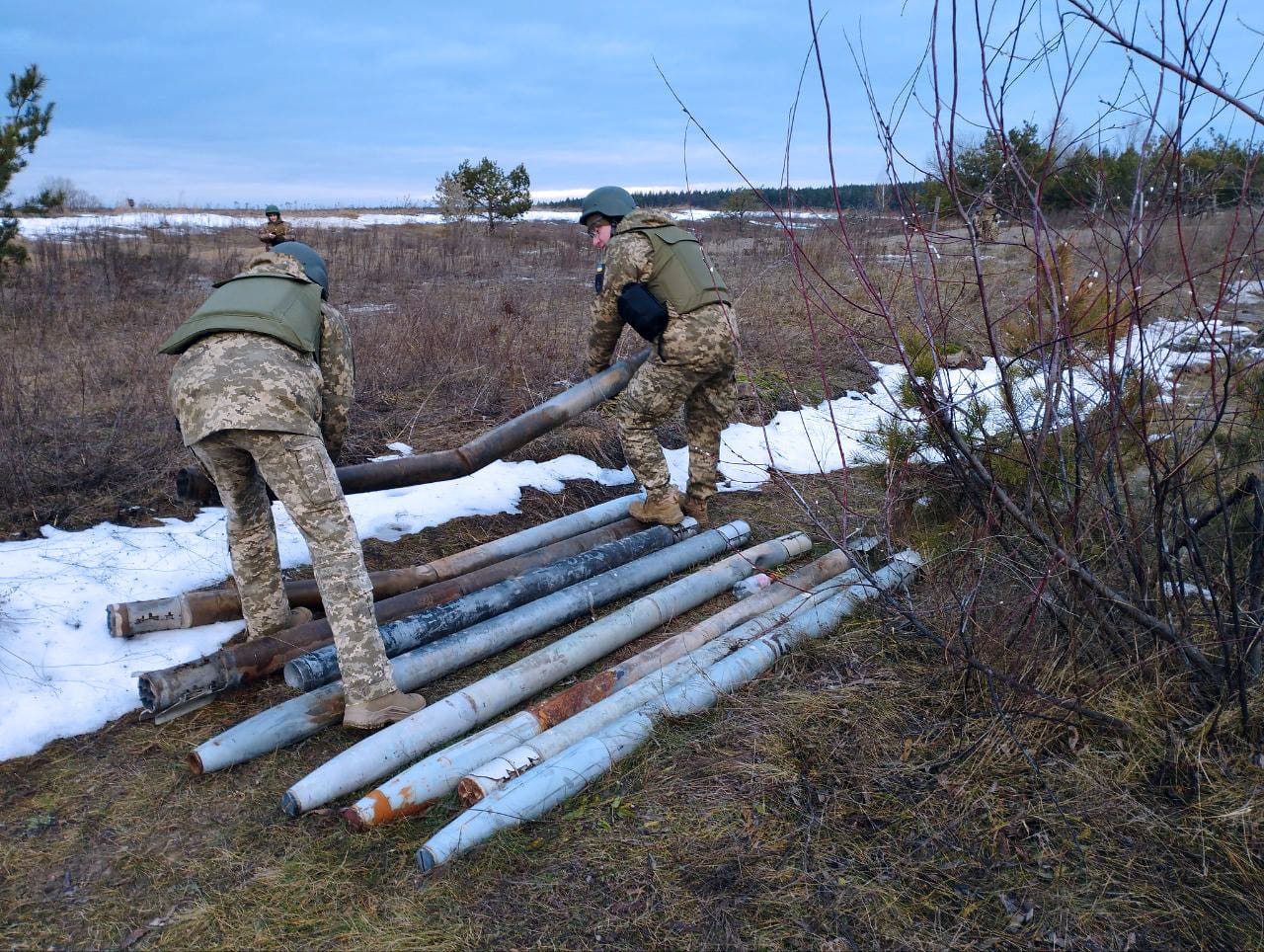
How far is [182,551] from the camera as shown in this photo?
4.59 meters

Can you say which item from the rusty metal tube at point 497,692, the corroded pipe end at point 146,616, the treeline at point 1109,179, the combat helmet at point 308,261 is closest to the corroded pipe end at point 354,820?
the rusty metal tube at point 497,692

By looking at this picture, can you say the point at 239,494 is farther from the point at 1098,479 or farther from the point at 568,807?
the point at 1098,479

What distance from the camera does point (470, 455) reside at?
4.34 metres

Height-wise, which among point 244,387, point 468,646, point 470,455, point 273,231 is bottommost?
point 468,646

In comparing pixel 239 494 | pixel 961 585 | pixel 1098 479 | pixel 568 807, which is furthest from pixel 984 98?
pixel 239 494

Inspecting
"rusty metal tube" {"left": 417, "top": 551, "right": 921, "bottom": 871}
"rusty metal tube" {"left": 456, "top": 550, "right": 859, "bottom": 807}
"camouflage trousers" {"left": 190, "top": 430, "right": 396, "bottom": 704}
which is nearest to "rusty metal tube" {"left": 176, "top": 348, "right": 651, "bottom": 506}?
Answer: "camouflage trousers" {"left": 190, "top": 430, "right": 396, "bottom": 704}

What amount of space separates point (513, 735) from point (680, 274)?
3085 millimetres

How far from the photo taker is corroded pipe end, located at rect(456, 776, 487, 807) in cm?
285

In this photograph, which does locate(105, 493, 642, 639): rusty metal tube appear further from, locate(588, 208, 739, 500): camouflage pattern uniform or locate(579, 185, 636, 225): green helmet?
locate(579, 185, 636, 225): green helmet

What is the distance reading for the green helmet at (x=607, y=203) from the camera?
554cm

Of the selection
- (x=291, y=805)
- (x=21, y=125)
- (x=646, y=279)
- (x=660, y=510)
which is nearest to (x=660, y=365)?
(x=646, y=279)

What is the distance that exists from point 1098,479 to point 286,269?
325 cm

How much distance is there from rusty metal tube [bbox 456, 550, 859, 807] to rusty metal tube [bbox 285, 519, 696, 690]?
80 cm

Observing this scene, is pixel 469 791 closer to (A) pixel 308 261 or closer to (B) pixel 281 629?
(B) pixel 281 629
